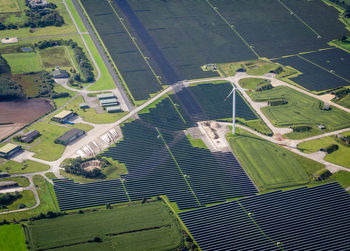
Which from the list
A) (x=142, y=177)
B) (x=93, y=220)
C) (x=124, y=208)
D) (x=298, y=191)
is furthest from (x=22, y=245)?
(x=298, y=191)

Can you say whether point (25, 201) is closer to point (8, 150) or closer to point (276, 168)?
point (8, 150)

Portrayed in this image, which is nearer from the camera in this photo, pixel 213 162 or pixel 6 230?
pixel 6 230

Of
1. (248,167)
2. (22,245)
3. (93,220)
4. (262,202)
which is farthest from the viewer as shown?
(248,167)

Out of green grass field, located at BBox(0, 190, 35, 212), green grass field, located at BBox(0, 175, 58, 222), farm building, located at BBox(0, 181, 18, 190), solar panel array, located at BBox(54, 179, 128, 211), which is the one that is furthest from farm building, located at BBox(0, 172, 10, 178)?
solar panel array, located at BBox(54, 179, 128, 211)

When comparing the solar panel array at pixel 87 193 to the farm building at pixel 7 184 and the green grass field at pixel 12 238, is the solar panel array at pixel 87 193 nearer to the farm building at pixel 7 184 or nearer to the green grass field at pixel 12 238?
the farm building at pixel 7 184

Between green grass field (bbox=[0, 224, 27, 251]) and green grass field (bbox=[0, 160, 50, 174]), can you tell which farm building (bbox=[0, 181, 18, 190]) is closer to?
green grass field (bbox=[0, 160, 50, 174])

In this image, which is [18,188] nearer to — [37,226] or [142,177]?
[37,226]

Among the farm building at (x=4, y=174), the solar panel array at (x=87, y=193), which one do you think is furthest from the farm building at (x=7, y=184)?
the solar panel array at (x=87, y=193)
